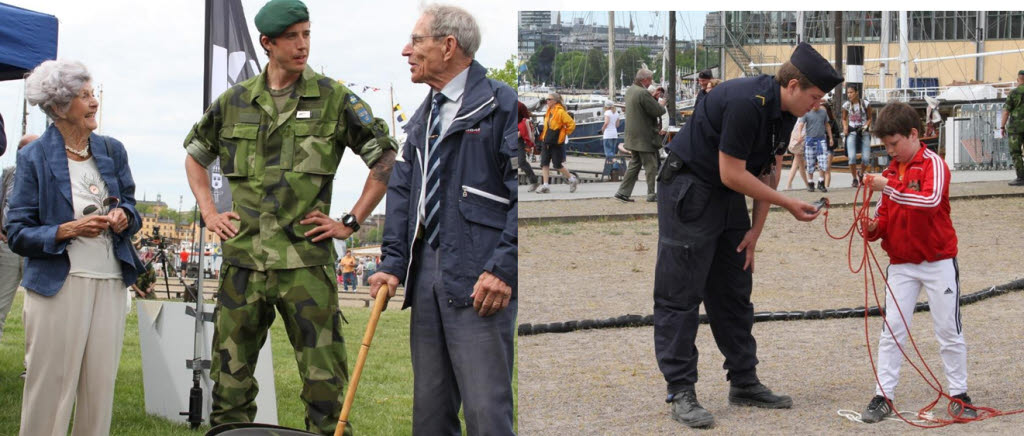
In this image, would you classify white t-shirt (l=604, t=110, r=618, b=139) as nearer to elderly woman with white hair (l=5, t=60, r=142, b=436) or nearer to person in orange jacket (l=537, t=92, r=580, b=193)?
person in orange jacket (l=537, t=92, r=580, b=193)

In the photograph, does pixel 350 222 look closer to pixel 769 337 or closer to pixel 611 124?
pixel 611 124

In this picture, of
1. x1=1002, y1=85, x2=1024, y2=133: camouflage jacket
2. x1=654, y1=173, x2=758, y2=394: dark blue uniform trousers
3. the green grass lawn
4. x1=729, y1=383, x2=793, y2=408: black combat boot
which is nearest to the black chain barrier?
x1=654, y1=173, x2=758, y2=394: dark blue uniform trousers

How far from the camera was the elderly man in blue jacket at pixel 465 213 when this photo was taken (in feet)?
10.3

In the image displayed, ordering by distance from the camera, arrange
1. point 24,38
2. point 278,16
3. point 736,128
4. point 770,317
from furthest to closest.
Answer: point 24,38
point 770,317
point 736,128
point 278,16

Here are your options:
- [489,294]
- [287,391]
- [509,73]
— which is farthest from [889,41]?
[287,391]

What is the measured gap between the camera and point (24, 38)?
5.91 meters

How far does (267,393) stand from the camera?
5090 mm

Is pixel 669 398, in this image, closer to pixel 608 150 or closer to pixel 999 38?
pixel 608 150

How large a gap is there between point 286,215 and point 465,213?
0.75 metres

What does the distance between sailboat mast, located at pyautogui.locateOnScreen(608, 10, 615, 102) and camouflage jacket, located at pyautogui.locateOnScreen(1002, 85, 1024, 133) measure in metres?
1.59

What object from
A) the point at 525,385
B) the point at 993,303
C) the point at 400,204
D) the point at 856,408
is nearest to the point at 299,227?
the point at 400,204

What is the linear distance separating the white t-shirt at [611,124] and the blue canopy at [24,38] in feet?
11.0

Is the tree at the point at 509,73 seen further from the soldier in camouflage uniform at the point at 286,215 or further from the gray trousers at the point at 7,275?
the gray trousers at the point at 7,275

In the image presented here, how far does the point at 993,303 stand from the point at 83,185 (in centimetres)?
360
